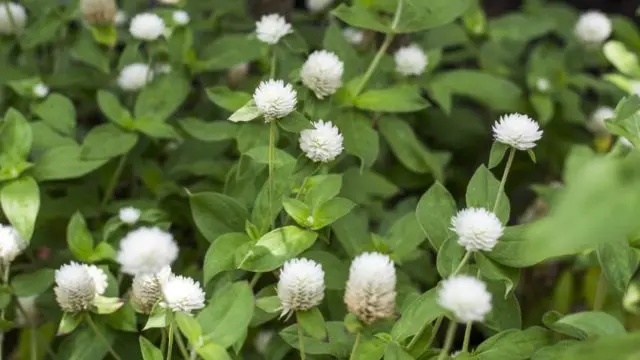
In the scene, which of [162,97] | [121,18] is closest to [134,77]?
[162,97]

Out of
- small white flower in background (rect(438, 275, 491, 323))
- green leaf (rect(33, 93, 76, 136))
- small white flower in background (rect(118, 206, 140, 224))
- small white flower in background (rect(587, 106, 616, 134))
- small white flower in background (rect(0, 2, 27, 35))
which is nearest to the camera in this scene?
small white flower in background (rect(438, 275, 491, 323))

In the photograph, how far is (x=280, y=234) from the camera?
0.72 meters

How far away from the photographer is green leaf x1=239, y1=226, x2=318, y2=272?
27.7 inches

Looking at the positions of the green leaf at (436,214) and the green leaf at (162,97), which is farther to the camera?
the green leaf at (162,97)

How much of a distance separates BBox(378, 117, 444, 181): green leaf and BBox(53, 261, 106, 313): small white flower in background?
0.42m

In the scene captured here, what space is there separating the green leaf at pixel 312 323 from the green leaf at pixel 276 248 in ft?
0.20

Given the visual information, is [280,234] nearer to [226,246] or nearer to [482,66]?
[226,246]

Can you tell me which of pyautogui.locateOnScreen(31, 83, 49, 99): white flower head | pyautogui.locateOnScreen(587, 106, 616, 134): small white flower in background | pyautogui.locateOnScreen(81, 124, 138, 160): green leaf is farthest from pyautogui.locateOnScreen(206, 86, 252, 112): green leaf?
pyautogui.locateOnScreen(587, 106, 616, 134): small white flower in background

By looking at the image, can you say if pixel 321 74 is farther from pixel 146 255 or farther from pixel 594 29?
pixel 594 29

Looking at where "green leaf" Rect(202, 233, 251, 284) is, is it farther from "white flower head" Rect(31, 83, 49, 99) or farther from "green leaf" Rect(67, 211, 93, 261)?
"white flower head" Rect(31, 83, 49, 99)

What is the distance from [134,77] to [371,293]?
0.54 metres

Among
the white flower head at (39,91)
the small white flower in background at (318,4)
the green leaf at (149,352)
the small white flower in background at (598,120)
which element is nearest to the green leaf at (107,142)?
the white flower head at (39,91)

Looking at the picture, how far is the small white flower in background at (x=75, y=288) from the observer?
2.32 feet

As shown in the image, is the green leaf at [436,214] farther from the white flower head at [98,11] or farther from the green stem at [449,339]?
the white flower head at [98,11]
